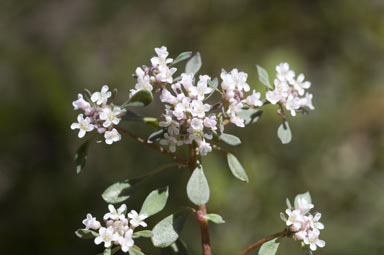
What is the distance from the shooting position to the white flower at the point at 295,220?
164cm

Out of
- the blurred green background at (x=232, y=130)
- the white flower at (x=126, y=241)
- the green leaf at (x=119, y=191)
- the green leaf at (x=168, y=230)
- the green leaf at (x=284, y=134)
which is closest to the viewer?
the white flower at (x=126, y=241)

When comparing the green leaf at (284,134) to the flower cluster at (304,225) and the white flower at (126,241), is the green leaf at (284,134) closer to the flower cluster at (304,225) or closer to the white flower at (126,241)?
the flower cluster at (304,225)

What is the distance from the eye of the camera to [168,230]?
1678mm

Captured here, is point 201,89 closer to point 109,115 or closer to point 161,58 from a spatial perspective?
point 161,58

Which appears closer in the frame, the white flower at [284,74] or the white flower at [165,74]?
the white flower at [165,74]

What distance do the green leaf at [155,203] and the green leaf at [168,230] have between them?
5 centimetres

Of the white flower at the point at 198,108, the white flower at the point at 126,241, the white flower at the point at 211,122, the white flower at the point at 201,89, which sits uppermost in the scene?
the white flower at the point at 201,89

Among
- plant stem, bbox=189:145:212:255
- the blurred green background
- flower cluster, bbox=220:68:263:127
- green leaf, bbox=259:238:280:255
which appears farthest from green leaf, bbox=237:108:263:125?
the blurred green background

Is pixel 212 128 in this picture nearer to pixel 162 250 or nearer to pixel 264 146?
pixel 162 250

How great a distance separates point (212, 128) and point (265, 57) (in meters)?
3.27

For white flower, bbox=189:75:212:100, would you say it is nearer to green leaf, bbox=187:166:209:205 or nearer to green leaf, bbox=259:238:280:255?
green leaf, bbox=187:166:209:205

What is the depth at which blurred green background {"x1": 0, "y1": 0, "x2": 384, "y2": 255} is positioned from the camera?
3719 mm

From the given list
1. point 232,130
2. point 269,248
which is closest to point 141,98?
point 269,248

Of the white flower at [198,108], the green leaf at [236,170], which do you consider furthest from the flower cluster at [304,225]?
the white flower at [198,108]
